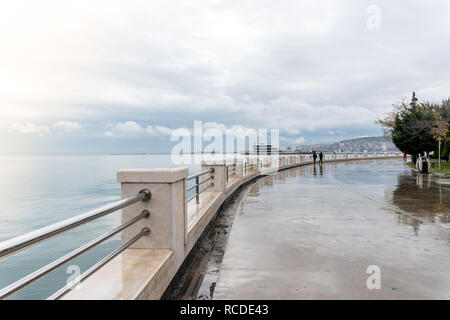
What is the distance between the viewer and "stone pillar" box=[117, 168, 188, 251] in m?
4.50

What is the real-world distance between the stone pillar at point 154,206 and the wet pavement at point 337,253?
3.32 feet

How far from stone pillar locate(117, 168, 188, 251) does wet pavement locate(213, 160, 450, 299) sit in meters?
1.01

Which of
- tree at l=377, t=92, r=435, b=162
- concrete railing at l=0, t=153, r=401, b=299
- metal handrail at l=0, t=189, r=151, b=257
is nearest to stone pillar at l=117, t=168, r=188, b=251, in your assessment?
concrete railing at l=0, t=153, r=401, b=299

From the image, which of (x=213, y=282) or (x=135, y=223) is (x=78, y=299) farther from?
(x=213, y=282)

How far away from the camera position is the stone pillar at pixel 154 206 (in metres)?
4.50

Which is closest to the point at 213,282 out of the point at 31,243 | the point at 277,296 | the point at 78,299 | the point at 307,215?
the point at 277,296

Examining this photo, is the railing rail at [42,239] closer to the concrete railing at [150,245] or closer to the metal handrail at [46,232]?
the metal handrail at [46,232]

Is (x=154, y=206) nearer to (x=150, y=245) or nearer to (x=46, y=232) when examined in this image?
(x=150, y=245)

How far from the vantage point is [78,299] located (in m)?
3.15

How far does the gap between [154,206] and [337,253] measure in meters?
3.31

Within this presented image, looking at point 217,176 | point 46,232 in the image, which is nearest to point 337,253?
point 46,232

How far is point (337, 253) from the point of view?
228 inches
